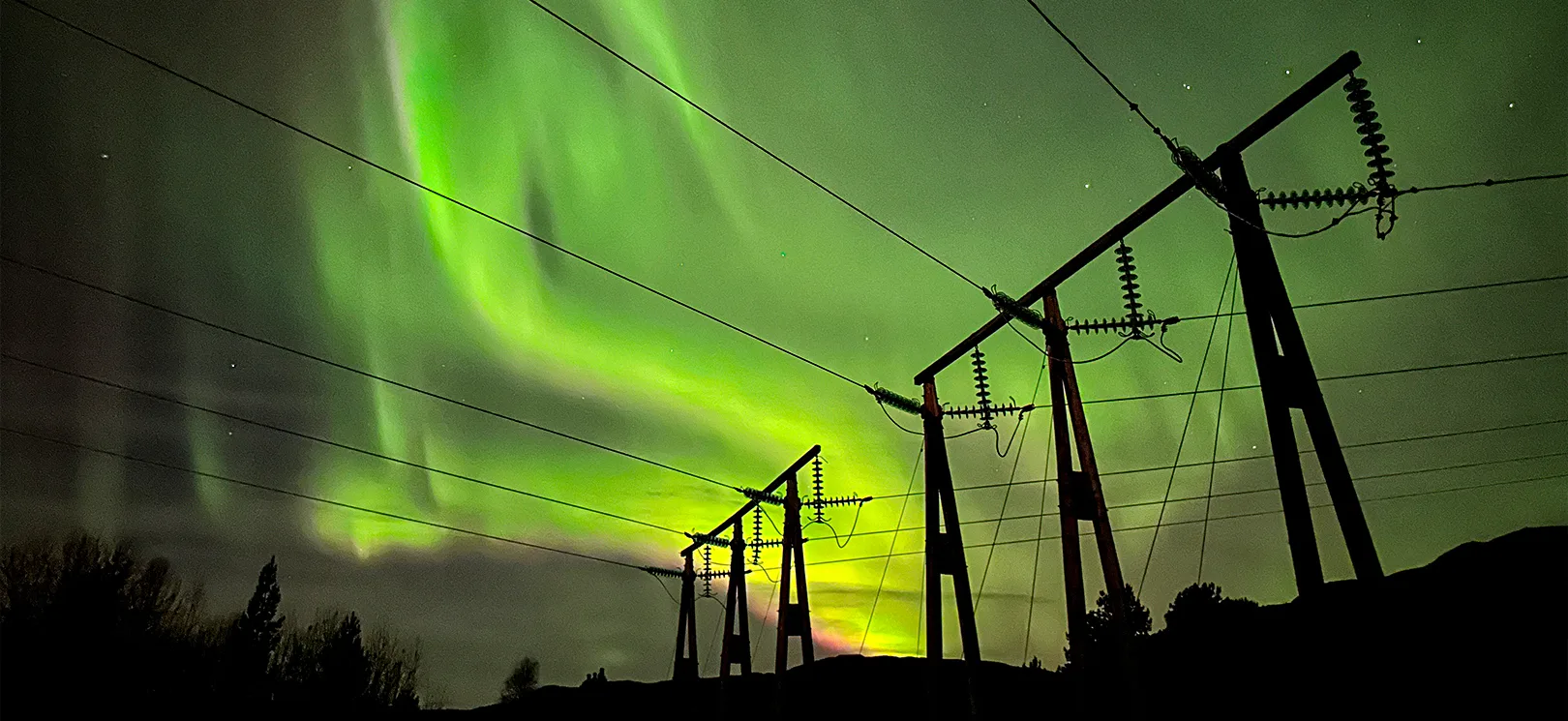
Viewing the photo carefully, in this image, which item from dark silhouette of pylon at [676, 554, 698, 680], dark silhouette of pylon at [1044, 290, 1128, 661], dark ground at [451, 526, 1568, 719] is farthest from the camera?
dark silhouette of pylon at [676, 554, 698, 680]

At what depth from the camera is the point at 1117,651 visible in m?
12.4

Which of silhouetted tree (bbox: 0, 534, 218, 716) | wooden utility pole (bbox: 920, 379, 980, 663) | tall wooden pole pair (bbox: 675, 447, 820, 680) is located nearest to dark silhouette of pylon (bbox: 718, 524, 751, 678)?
tall wooden pole pair (bbox: 675, 447, 820, 680)

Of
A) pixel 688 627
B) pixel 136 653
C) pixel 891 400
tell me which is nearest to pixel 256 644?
pixel 136 653

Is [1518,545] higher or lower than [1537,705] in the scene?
higher

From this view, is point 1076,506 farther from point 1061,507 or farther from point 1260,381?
point 1260,381

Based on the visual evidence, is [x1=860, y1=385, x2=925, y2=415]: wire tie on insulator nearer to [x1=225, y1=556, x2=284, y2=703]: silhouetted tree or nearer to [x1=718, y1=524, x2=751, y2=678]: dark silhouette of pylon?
[x1=718, y1=524, x2=751, y2=678]: dark silhouette of pylon

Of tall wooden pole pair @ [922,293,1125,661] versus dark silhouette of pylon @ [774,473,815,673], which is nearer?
tall wooden pole pair @ [922,293,1125,661]

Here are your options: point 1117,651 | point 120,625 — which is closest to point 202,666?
point 120,625

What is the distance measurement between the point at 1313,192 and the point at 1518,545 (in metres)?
9.99

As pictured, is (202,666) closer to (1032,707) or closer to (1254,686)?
(1032,707)

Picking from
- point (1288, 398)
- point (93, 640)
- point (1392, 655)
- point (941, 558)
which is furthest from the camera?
point (93, 640)

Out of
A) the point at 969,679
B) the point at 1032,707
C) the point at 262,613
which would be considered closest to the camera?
the point at 969,679

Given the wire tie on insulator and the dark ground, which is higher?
the wire tie on insulator

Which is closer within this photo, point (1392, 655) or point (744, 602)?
point (1392, 655)
